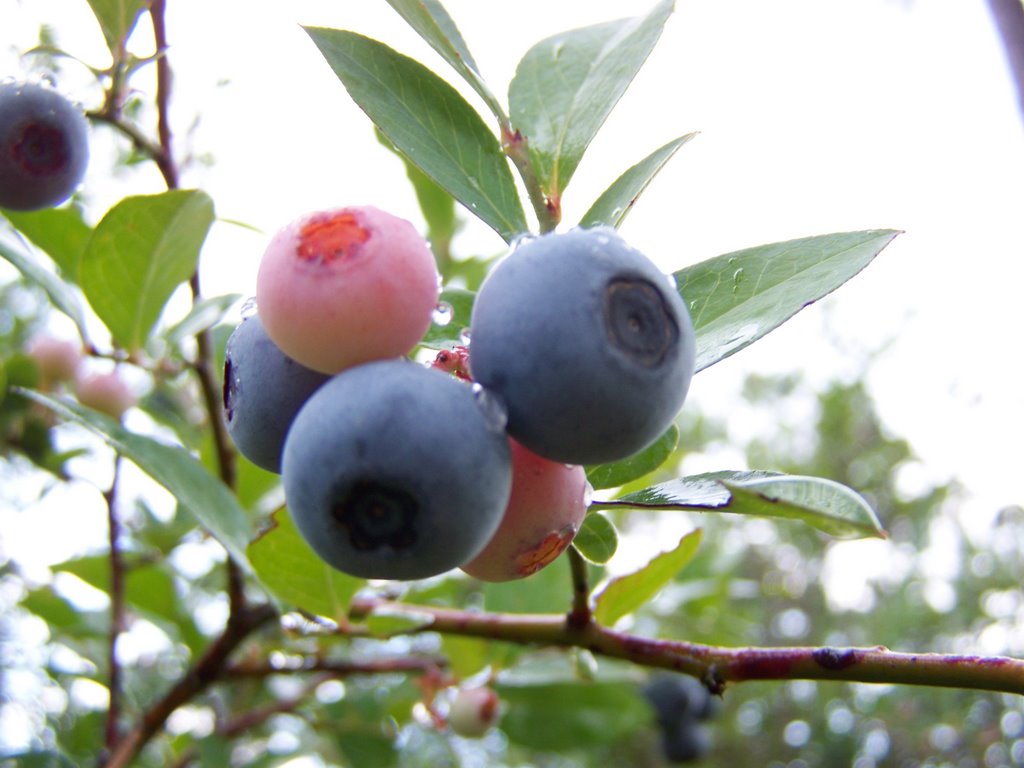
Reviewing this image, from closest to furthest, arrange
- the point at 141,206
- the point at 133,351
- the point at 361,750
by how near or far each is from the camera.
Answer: the point at 141,206 < the point at 133,351 < the point at 361,750

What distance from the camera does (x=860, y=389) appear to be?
445cm

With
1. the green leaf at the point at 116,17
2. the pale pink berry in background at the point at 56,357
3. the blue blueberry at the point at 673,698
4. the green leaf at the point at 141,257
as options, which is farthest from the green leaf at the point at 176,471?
the blue blueberry at the point at 673,698

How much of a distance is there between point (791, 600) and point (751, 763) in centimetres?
88

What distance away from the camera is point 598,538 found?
0.84 meters

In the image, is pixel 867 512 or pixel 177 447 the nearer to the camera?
pixel 867 512

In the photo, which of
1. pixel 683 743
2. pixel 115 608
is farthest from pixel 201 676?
pixel 683 743

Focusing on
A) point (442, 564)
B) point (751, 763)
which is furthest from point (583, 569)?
point (751, 763)

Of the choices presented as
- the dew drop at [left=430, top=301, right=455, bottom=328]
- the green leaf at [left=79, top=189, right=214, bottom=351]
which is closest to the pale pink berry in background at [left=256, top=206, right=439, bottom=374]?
the dew drop at [left=430, top=301, right=455, bottom=328]

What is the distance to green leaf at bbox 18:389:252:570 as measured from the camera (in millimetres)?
902

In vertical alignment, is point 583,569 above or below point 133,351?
below

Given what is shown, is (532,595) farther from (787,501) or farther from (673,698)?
(673,698)

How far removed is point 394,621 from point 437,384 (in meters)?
0.66

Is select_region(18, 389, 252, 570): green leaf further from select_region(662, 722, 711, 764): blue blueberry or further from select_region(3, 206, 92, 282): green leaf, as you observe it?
select_region(662, 722, 711, 764): blue blueberry

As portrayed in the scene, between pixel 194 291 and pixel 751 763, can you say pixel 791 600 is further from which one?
pixel 194 291
